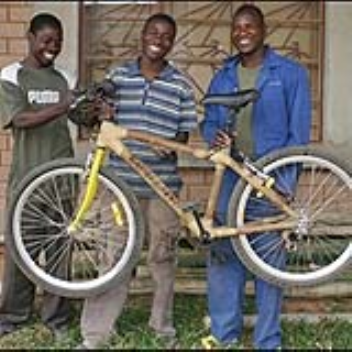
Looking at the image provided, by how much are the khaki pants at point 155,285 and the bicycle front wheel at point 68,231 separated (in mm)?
189

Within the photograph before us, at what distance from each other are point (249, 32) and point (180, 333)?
5.95ft

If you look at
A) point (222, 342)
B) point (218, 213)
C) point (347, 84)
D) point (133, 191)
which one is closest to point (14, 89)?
point (133, 191)

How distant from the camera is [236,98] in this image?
21.1 feet

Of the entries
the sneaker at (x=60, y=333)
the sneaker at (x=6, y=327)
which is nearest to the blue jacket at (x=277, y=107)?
the sneaker at (x=60, y=333)

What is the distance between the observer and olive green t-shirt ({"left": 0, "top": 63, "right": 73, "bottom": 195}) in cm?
677

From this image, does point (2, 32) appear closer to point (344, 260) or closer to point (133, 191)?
point (133, 191)

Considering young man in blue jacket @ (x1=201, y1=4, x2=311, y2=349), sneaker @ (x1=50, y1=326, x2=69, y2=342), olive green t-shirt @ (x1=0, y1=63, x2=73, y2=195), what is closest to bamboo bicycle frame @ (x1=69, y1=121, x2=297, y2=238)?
young man in blue jacket @ (x1=201, y1=4, x2=311, y2=349)

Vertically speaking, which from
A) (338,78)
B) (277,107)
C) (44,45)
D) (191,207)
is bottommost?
(191,207)

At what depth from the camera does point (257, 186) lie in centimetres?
643

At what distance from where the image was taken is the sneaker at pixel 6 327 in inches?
281

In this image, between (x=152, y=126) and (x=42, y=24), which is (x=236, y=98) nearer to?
(x=152, y=126)

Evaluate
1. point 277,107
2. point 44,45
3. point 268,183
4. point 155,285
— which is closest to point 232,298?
point 155,285

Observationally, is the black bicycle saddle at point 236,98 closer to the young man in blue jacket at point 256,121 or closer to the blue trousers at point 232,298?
the young man in blue jacket at point 256,121

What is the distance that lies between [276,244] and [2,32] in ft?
7.87
